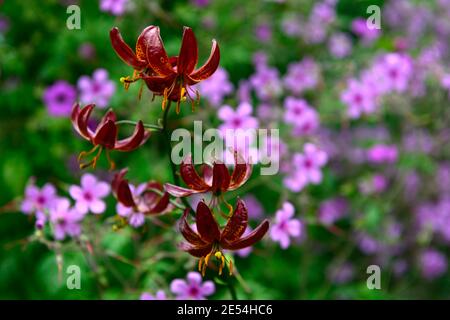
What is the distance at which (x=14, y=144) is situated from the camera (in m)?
3.04

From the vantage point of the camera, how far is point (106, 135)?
4.82 ft

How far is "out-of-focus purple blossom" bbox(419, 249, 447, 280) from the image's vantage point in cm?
340

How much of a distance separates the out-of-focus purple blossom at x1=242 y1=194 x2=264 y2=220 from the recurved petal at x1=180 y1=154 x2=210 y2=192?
5.26ft

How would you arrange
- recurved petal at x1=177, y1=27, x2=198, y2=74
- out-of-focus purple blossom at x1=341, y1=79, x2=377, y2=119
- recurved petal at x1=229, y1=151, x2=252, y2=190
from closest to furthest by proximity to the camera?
1. recurved petal at x1=177, y1=27, x2=198, y2=74
2. recurved petal at x1=229, y1=151, x2=252, y2=190
3. out-of-focus purple blossom at x1=341, y1=79, x2=377, y2=119

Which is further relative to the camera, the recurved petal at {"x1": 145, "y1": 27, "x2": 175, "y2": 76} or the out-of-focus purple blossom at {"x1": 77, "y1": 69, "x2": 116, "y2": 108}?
the out-of-focus purple blossom at {"x1": 77, "y1": 69, "x2": 116, "y2": 108}

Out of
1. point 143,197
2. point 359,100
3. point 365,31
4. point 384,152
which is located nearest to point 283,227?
point 143,197

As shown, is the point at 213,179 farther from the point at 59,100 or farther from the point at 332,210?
the point at 332,210

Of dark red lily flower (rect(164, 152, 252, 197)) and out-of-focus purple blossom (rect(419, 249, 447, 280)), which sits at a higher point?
dark red lily flower (rect(164, 152, 252, 197))

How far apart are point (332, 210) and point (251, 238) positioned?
1.88 metres

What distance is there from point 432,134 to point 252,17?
1008 millimetres

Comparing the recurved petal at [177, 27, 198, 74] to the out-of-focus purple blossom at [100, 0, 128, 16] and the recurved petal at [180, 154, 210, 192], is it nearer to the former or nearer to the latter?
the recurved petal at [180, 154, 210, 192]

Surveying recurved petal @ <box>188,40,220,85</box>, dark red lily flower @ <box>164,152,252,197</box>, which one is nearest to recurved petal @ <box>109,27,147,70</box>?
recurved petal @ <box>188,40,220,85</box>

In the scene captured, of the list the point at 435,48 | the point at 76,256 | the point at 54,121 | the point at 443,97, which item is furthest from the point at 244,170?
the point at 435,48

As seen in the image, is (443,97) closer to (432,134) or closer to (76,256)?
(432,134)
